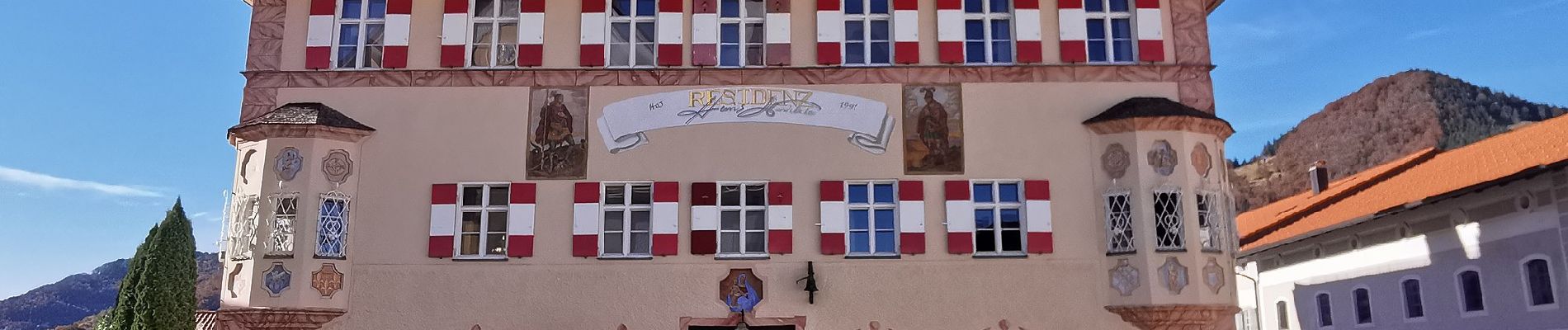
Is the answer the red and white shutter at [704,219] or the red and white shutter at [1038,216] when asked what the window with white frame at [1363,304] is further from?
the red and white shutter at [704,219]

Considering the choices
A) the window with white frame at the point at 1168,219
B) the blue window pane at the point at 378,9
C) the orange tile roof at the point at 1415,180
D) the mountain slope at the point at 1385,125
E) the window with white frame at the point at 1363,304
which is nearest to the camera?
the window with white frame at the point at 1168,219

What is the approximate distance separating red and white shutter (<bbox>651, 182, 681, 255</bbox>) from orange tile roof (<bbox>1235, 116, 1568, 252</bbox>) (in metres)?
11.3

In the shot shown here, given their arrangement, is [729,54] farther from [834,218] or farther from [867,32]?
[834,218]

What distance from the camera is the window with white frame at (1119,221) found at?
17141mm

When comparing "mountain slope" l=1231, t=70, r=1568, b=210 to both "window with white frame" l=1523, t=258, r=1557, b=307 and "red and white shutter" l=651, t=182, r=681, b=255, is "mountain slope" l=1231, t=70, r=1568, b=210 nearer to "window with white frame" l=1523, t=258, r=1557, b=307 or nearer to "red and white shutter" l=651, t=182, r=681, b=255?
"window with white frame" l=1523, t=258, r=1557, b=307

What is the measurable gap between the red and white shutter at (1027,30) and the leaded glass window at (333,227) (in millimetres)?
9568

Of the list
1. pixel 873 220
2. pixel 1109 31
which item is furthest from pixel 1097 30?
pixel 873 220

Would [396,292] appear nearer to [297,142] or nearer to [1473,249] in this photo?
[297,142]

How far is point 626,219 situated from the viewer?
1761 cm

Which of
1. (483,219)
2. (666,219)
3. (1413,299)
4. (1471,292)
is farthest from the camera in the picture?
(1413,299)

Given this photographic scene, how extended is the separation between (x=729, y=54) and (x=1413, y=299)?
12819mm

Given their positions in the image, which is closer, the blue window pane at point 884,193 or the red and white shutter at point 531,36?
the blue window pane at point 884,193

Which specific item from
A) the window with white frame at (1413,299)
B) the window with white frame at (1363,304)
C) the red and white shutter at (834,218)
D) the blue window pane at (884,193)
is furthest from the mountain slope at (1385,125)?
the red and white shutter at (834,218)

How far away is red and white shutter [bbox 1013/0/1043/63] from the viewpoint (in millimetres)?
18000
